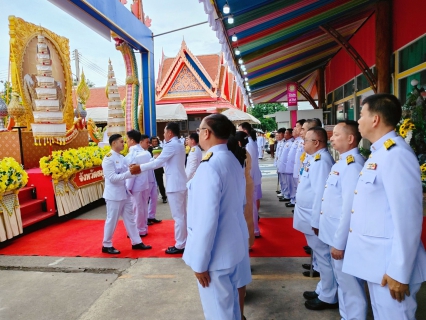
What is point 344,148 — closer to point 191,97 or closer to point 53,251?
point 53,251

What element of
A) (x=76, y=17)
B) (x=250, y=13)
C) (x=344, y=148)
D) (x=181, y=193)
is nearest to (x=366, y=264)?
(x=344, y=148)

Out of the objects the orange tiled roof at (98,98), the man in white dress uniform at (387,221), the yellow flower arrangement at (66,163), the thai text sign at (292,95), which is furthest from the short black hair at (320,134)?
the orange tiled roof at (98,98)

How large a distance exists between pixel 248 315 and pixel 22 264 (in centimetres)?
277

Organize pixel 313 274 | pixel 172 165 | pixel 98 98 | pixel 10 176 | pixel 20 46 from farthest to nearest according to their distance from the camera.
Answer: pixel 98 98 → pixel 20 46 → pixel 10 176 → pixel 172 165 → pixel 313 274

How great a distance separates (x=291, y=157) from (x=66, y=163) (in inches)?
162

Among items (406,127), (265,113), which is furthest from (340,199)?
(265,113)

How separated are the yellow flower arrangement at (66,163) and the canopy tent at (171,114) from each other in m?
7.59

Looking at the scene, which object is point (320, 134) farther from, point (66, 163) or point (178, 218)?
point (66, 163)

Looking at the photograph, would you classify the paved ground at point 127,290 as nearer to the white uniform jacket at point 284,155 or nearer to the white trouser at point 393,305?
the white trouser at point 393,305

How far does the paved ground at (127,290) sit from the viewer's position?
2.60 metres

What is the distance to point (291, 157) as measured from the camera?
20.3 feet

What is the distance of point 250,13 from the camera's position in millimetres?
5000

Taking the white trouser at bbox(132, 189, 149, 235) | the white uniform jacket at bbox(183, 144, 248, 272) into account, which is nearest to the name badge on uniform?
the white uniform jacket at bbox(183, 144, 248, 272)

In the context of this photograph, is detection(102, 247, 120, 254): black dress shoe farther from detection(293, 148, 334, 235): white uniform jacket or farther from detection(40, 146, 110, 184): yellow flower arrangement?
detection(293, 148, 334, 235): white uniform jacket
